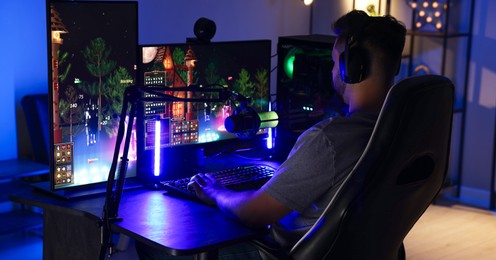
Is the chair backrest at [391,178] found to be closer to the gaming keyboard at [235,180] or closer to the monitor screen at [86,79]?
the gaming keyboard at [235,180]

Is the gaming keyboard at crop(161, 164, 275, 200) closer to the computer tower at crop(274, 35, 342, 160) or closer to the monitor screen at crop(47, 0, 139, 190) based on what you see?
the monitor screen at crop(47, 0, 139, 190)

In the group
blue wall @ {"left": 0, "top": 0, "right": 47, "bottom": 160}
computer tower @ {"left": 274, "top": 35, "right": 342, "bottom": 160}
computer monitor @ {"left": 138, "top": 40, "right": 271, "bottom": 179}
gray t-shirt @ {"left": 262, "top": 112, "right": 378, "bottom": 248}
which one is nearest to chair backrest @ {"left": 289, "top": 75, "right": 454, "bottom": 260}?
gray t-shirt @ {"left": 262, "top": 112, "right": 378, "bottom": 248}

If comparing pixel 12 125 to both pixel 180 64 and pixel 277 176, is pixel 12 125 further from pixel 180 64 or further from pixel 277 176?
pixel 277 176

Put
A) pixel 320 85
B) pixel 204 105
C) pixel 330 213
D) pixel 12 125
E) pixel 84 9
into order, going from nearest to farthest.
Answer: pixel 330 213, pixel 84 9, pixel 204 105, pixel 320 85, pixel 12 125

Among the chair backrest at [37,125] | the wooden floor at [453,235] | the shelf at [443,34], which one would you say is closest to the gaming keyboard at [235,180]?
the wooden floor at [453,235]

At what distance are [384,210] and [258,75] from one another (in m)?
1.25

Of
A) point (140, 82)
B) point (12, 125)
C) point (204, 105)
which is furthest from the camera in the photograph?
point (12, 125)

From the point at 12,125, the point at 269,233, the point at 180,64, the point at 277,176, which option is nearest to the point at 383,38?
the point at 277,176

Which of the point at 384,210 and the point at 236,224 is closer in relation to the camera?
the point at 384,210

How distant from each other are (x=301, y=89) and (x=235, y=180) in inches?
27.2

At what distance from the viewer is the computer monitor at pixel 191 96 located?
98.2 inches

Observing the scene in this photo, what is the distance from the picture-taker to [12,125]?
407 centimetres

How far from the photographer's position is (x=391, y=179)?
1716 millimetres

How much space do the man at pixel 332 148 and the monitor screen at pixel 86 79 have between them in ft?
1.79
